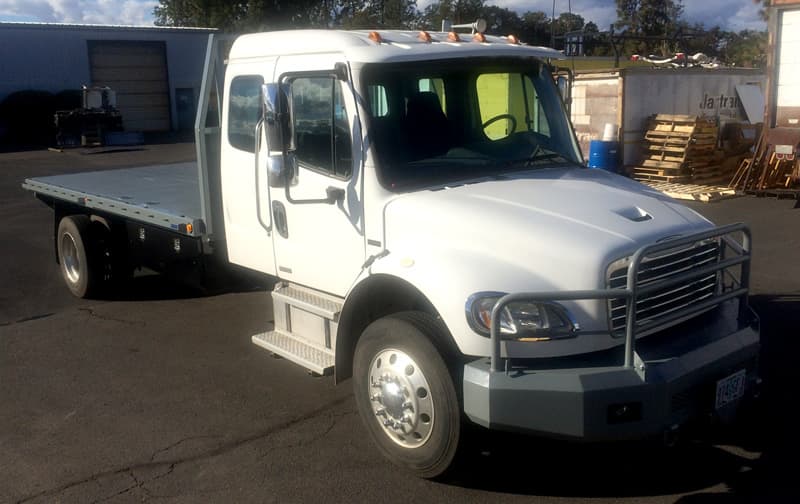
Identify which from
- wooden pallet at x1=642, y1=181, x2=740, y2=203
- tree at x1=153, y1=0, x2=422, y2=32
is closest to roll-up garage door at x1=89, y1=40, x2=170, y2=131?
tree at x1=153, y1=0, x2=422, y2=32

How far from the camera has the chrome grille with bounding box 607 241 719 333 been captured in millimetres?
4160

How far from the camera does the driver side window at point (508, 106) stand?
17.9 ft

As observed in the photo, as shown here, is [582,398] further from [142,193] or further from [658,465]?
[142,193]

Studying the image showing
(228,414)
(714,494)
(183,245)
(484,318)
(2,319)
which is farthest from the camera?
(2,319)

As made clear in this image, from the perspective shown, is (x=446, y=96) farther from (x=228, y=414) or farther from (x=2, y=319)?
(x=2, y=319)

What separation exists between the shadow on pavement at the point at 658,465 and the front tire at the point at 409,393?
0.71 ft

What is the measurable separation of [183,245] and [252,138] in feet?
5.06

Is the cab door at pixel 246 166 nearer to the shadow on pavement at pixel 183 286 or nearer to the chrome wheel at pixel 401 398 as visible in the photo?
the shadow on pavement at pixel 183 286

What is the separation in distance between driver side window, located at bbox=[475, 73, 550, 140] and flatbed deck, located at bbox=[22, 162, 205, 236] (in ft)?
8.26

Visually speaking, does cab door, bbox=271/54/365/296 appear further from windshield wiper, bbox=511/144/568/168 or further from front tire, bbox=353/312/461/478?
windshield wiper, bbox=511/144/568/168

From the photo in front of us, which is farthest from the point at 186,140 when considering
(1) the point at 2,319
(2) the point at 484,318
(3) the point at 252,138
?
(2) the point at 484,318

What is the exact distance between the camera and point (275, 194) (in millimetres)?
5695

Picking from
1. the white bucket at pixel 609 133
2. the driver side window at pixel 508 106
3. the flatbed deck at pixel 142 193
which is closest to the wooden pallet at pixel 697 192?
the white bucket at pixel 609 133

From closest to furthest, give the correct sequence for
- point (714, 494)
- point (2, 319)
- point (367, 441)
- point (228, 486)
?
point (714, 494)
point (228, 486)
point (367, 441)
point (2, 319)
